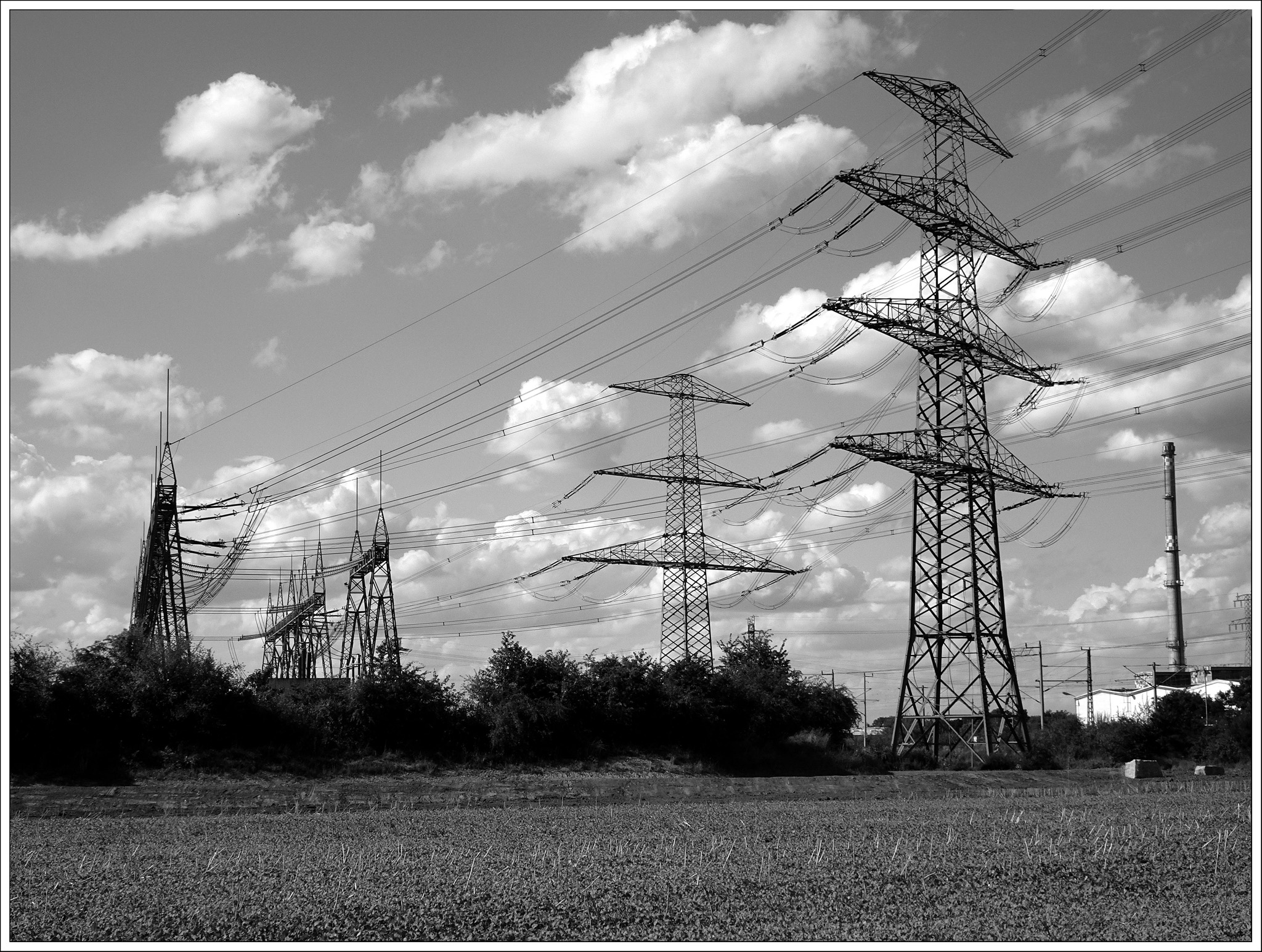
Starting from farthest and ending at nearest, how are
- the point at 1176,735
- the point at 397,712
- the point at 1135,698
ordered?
the point at 1135,698 → the point at 1176,735 → the point at 397,712

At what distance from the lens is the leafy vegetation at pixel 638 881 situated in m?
14.6

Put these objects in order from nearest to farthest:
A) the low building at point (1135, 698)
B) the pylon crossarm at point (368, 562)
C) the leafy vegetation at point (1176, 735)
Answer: the pylon crossarm at point (368, 562), the leafy vegetation at point (1176, 735), the low building at point (1135, 698)

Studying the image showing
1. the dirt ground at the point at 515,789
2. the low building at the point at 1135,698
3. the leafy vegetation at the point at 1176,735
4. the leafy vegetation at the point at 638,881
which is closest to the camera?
the leafy vegetation at the point at 638,881

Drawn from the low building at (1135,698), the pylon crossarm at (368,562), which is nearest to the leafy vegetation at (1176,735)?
the low building at (1135,698)

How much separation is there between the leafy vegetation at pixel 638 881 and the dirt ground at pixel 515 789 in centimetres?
473

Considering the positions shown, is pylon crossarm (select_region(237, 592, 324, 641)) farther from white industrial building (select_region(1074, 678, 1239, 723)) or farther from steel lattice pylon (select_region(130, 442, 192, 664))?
white industrial building (select_region(1074, 678, 1239, 723))

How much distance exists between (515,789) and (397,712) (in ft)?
34.6

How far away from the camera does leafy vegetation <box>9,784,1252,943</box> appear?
574 inches

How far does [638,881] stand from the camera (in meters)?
16.8

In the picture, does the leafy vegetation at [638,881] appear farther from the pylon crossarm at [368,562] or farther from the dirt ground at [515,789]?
the pylon crossarm at [368,562]

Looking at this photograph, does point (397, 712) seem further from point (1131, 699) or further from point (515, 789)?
point (1131, 699)

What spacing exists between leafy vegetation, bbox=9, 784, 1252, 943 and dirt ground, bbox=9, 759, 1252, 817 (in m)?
4.73

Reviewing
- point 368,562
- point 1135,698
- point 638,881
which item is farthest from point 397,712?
point 1135,698

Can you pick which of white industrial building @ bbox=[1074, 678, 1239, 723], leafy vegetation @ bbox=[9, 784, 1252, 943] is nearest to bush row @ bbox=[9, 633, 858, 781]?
leafy vegetation @ bbox=[9, 784, 1252, 943]
